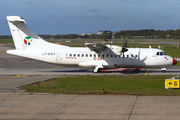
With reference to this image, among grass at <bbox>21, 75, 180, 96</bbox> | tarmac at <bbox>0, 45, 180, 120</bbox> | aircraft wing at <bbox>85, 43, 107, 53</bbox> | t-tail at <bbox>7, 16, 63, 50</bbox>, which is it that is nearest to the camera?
tarmac at <bbox>0, 45, 180, 120</bbox>

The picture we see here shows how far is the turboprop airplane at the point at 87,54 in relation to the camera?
29.8 m

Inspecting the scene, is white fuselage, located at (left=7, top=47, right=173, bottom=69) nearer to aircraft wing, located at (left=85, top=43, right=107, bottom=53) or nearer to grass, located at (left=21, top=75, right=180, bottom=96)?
aircraft wing, located at (left=85, top=43, right=107, bottom=53)

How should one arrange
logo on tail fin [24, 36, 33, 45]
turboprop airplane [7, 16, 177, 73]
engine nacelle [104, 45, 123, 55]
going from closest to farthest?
engine nacelle [104, 45, 123, 55] → turboprop airplane [7, 16, 177, 73] → logo on tail fin [24, 36, 33, 45]

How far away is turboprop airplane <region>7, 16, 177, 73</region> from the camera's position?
29.8 meters

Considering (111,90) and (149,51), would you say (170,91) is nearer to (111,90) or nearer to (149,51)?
(111,90)

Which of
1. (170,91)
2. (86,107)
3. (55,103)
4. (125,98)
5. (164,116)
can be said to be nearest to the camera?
(164,116)

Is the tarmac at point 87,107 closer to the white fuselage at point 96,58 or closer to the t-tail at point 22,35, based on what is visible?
the white fuselage at point 96,58

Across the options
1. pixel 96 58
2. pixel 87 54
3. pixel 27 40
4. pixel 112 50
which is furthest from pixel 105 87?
pixel 27 40

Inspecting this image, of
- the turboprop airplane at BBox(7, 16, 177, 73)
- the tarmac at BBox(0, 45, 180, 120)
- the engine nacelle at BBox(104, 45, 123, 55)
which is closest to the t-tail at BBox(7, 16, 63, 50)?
the turboprop airplane at BBox(7, 16, 177, 73)

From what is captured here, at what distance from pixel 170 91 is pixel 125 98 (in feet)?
13.8

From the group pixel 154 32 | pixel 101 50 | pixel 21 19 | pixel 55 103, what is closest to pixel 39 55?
pixel 21 19

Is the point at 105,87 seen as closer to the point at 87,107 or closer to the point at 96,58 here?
the point at 87,107

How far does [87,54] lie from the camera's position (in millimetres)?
30375

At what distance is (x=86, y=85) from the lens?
71.8 ft
